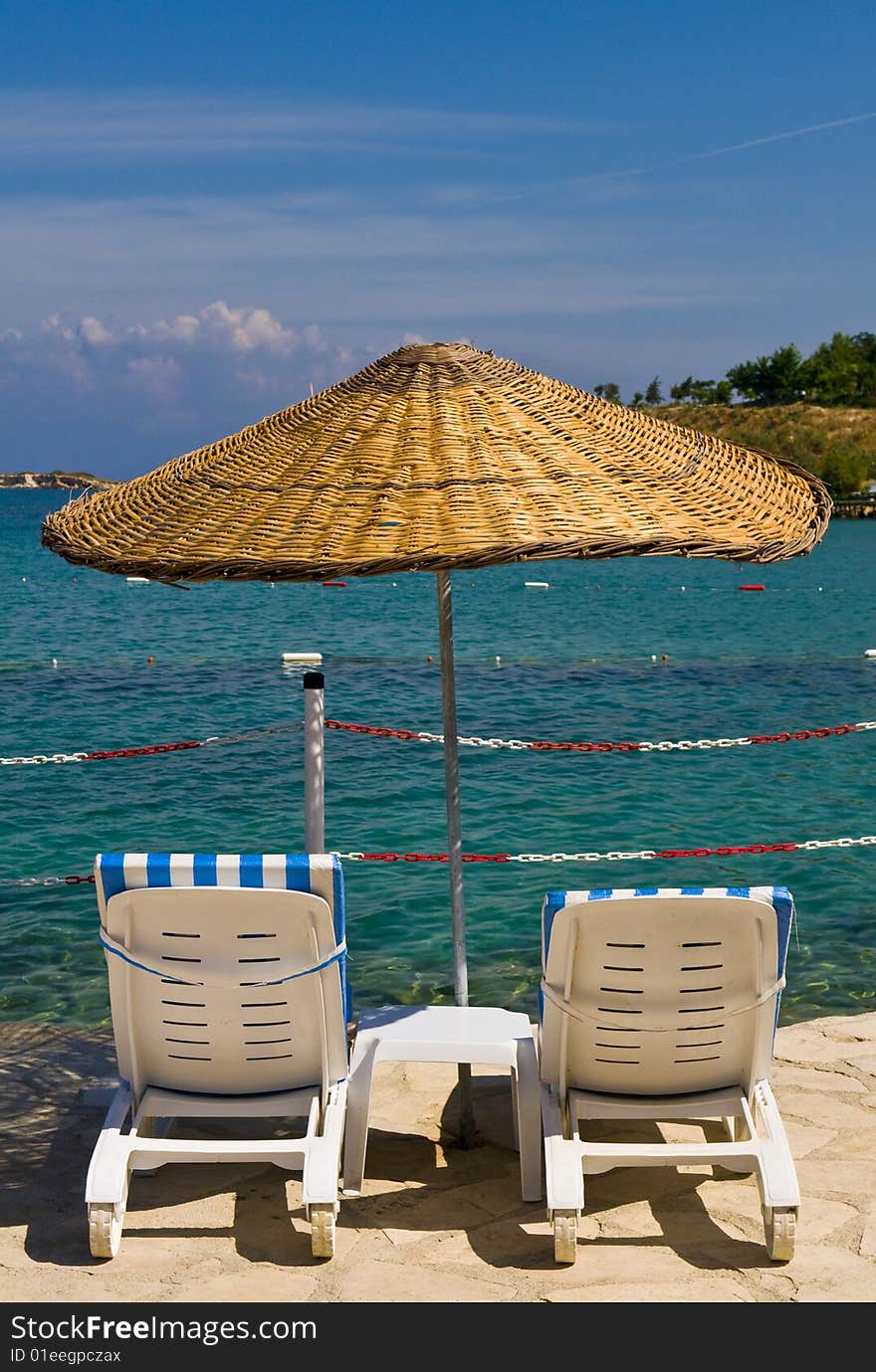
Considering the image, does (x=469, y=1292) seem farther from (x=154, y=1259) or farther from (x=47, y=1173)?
(x=47, y=1173)

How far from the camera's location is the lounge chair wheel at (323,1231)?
11.7 feet

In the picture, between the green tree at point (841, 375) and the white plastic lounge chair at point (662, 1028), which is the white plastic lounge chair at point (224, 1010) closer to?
the white plastic lounge chair at point (662, 1028)

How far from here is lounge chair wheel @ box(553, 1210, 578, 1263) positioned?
3547 mm

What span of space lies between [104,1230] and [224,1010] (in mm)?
636

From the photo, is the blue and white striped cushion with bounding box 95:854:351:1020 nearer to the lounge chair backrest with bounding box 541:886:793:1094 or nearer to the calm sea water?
the lounge chair backrest with bounding box 541:886:793:1094

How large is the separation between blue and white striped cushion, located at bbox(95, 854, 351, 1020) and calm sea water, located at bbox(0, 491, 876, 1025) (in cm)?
343

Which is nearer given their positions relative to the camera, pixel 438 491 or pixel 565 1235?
pixel 565 1235

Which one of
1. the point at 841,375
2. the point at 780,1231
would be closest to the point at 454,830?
the point at 780,1231

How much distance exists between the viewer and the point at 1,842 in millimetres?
10516

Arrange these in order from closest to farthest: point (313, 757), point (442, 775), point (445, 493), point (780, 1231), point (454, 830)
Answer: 1. point (780, 1231)
2. point (445, 493)
3. point (454, 830)
4. point (313, 757)
5. point (442, 775)

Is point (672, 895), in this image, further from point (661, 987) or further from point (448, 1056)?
point (448, 1056)

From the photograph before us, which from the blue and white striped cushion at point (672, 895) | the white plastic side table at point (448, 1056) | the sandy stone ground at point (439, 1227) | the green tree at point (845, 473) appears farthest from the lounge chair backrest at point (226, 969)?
the green tree at point (845, 473)

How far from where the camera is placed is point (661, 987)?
3.72m

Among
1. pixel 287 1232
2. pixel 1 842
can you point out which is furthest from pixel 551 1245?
pixel 1 842
